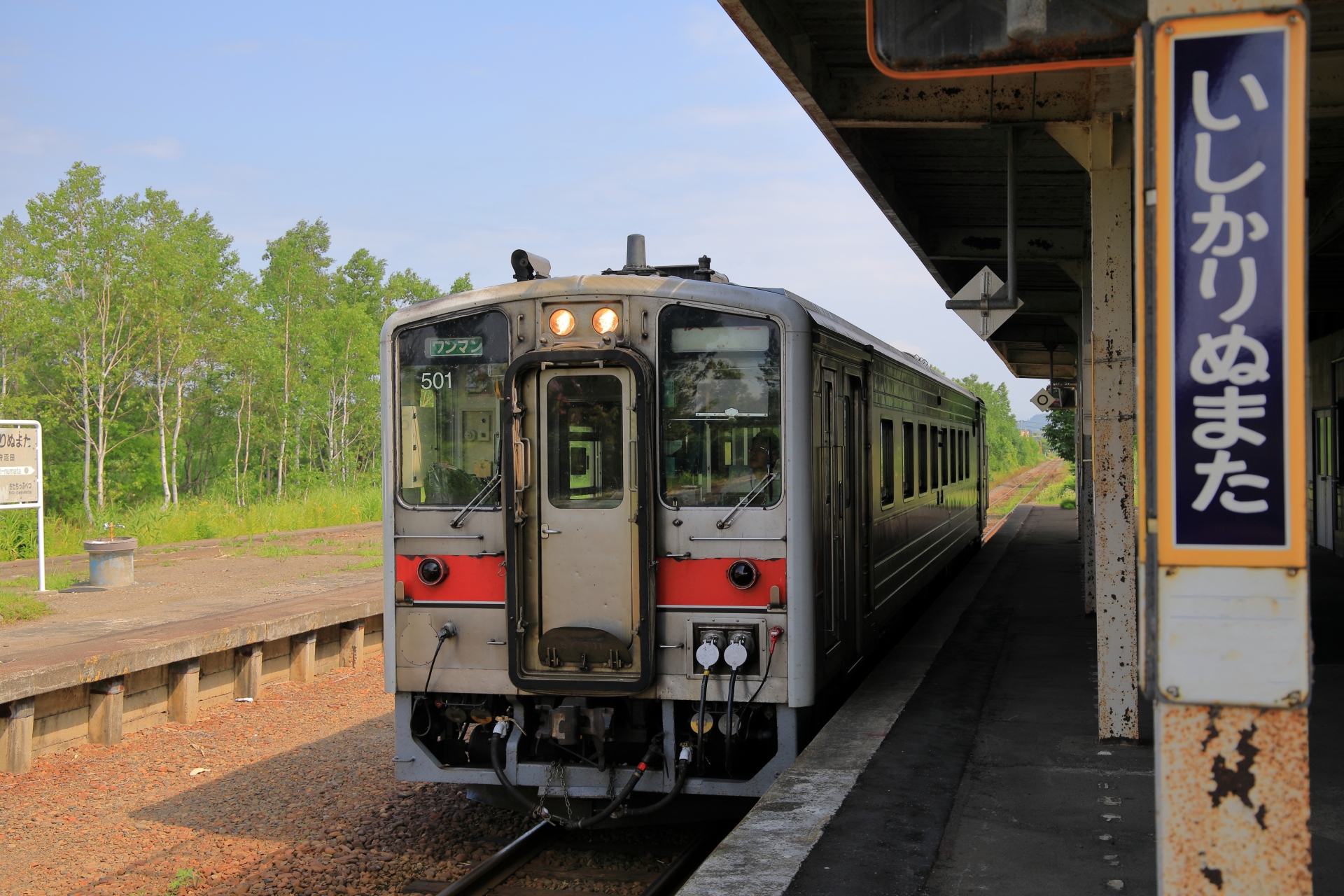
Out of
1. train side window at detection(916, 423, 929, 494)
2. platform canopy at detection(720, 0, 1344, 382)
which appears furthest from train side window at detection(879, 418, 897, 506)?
platform canopy at detection(720, 0, 1344, 382)

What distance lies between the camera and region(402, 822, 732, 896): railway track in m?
5.48

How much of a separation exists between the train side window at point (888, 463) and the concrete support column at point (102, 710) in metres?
6.02

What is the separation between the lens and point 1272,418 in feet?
8.09

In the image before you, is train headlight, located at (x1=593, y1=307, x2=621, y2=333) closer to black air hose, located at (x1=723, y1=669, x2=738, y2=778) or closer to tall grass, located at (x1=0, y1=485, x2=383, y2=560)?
black air hose, located at (x1=723, y1=669, x2=738, y2=778)

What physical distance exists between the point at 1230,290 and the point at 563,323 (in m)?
3.70

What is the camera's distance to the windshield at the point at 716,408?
5.65 meters

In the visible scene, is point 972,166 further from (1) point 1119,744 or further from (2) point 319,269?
(2) point 319,269

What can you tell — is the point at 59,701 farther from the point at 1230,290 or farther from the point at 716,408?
the point at 1230,290

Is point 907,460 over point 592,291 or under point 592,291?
under

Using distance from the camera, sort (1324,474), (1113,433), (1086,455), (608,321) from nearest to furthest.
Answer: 1. (608,321)
2. (1113,433)
3. (1086,455)
4. (1324,474)

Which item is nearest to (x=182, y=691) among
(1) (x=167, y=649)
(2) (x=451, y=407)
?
(1) (x=167, y=649)

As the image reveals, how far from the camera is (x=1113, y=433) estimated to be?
6184 millimetres

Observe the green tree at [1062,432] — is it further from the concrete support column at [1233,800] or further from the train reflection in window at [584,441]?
the concrete support column at [1233,800]

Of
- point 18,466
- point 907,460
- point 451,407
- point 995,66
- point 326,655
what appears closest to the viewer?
point 995,66
